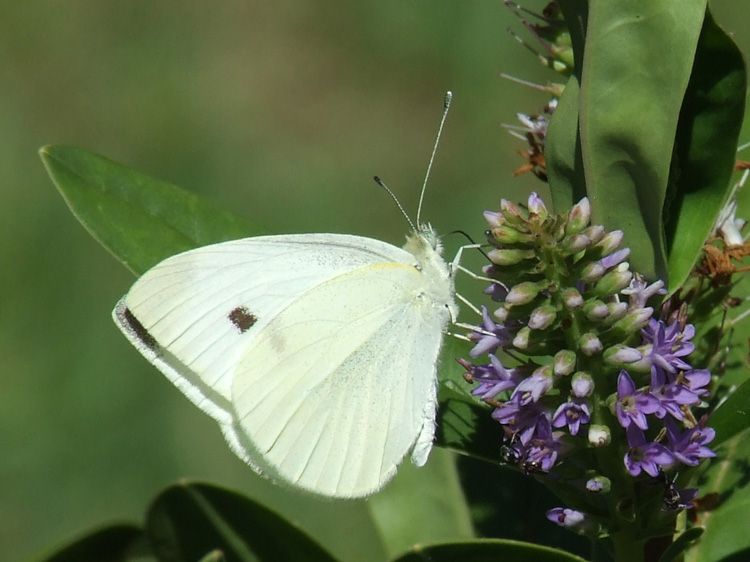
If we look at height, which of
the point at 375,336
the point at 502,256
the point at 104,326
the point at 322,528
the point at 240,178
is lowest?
the point at 322,528

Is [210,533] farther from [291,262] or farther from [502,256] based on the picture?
[502,256]

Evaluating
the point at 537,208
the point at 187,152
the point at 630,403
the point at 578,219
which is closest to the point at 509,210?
the point at 537,208

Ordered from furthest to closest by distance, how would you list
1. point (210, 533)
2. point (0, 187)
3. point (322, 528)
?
point (0, 187) < point (322, 528) < point (210, 533)

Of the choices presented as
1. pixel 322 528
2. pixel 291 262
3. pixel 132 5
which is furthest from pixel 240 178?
pixel 291 262

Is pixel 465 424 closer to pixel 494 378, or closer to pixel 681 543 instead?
pixel 494 378

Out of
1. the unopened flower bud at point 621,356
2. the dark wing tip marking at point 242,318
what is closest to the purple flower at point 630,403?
the unopened flower bud at point 621,356

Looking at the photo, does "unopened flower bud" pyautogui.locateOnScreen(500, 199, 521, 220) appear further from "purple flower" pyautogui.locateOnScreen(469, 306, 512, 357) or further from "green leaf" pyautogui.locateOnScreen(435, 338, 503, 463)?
"green leaf" pyautogui.locateOnScreen(435, 338, 503, 463)

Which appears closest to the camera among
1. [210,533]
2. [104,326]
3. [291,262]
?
[210,533]

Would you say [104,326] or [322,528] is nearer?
[322,528]
